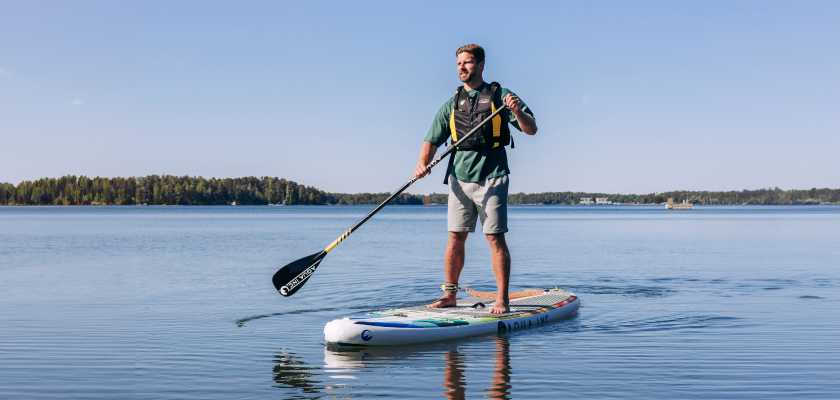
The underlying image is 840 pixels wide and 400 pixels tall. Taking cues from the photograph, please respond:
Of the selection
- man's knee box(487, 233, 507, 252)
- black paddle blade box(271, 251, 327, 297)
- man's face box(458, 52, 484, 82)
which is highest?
man's face box(458, 52, 484, 82)

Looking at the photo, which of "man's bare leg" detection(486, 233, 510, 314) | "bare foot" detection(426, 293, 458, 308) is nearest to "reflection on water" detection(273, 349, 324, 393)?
"bare foot" detection(426, 293, 458, 308)

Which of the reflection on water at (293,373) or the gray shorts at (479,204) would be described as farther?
the gray shorts at (479,204)

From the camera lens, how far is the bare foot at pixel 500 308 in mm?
6928

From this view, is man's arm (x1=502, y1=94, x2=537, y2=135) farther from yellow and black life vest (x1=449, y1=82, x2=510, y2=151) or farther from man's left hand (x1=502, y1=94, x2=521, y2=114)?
yellow and black life vest (x1=449, y1=82, x2=510, y2=151)

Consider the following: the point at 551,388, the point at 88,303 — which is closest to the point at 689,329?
the point at 551,388

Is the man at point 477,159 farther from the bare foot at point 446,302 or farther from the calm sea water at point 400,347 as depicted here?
the calm sea water at point 400,347

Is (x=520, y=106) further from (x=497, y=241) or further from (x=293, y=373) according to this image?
(x=293, y=373)

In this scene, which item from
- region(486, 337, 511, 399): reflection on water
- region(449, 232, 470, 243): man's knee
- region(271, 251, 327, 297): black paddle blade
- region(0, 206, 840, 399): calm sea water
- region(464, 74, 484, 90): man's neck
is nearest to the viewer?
region(486, 337, 511, 399): reflection on water

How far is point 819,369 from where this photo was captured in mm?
5156

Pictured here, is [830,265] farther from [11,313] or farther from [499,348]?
[11,313]

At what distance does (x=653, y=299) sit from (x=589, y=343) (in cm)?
398

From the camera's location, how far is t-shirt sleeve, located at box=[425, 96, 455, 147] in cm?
704

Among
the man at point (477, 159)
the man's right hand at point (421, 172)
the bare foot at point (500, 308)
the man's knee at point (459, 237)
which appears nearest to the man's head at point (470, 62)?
the man at point (477, 159)

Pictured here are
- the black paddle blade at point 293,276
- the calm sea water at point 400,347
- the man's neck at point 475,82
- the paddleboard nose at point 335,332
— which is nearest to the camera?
the calm sea water at point 400,347
